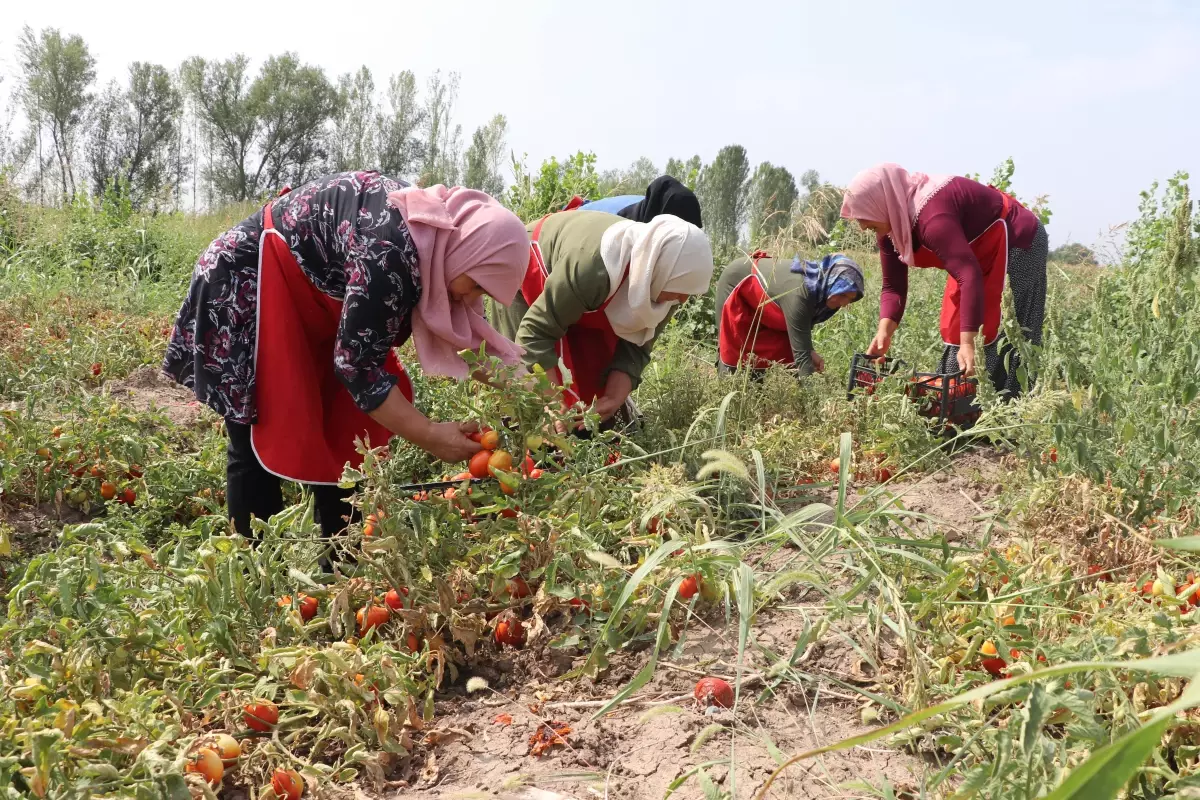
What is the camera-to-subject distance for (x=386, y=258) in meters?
2.11

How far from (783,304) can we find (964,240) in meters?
1.00

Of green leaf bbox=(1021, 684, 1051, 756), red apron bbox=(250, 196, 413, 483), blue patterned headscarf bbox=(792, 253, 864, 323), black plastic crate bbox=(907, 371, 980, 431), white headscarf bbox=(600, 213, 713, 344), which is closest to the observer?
green leaf bbox=(1021, 684, 1051, 756)

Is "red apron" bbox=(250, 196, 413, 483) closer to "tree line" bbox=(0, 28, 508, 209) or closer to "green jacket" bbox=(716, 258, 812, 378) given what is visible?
"green jacket" bbox=(716, 258, 812, 378)

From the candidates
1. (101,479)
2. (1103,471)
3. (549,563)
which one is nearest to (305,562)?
(549,563)

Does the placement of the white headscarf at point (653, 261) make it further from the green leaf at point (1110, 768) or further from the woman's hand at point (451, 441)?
the green leaf at point (1110, 768)

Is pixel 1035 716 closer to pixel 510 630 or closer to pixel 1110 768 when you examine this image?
pixel 1110 768

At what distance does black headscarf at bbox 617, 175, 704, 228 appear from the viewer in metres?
3.57

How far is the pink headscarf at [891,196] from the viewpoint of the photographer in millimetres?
3629

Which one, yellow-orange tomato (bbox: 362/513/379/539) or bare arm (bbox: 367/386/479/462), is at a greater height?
bare arm (bbox: 367/386/479/462)

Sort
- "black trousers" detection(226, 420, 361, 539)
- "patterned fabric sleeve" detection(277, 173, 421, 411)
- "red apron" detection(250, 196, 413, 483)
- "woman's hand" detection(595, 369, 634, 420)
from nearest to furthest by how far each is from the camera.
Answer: "patterned fabric sleeve" detection(277, 173, 421, 411)
"red apron" detection(250, 196, 413, 483)
"black trousers" detection(226, 420, 361, 539)
"woman's hand" detection(595, 369, 634, 420)

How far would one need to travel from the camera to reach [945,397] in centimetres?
321

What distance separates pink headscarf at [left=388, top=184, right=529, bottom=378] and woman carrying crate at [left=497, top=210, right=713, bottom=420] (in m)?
0.49

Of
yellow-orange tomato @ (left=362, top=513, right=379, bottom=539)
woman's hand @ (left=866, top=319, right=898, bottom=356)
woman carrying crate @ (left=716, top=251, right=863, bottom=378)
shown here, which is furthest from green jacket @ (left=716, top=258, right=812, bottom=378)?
yellow-orange tomato @ (left=362, top=513, right=379, bottom=539)

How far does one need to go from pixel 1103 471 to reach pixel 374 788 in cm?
176
